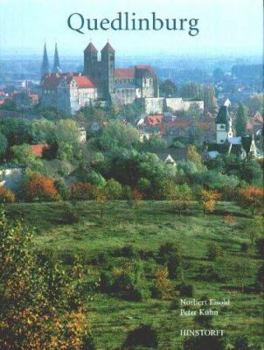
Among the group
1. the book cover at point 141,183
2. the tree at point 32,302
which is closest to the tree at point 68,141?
the book cover at point 141,183

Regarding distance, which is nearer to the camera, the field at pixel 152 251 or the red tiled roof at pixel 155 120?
the field at pixel 152 251

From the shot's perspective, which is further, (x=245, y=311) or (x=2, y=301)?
(x=245, y=311)

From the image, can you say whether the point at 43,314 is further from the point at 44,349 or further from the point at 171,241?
the point at 171,241

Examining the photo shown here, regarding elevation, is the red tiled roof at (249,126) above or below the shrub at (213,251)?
above

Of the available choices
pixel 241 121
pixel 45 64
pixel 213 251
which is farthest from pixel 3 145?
pixel 241 121

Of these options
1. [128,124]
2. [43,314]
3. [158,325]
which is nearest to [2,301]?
[43,314]

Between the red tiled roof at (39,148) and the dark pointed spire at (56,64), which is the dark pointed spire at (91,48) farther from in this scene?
the red tiled roof at (39,148)
